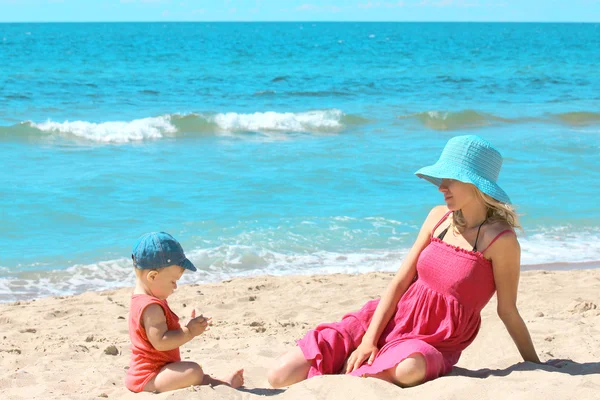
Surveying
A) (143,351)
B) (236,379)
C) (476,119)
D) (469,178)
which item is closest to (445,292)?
(469,178)

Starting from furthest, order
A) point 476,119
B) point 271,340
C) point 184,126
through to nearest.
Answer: point 476,119 → point 184,126 → point 271,340

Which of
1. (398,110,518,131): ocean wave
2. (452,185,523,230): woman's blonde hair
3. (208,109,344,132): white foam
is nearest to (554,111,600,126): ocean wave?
(398,110,518,131): ocean wave

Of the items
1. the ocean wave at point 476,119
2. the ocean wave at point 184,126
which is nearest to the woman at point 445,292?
the ocean wave at point 184,126

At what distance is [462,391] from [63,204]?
6.95 m

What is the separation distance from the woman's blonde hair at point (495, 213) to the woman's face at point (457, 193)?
3 centimetres

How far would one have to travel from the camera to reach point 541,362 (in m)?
3.83

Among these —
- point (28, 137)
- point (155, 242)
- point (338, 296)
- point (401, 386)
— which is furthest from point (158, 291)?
point (28, 137)

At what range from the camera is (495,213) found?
3559 millimetres

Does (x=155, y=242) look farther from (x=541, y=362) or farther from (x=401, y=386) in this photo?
(x=541, y=362)

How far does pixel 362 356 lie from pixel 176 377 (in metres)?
0.87

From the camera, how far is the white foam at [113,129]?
1445 cm

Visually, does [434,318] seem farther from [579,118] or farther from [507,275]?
[579,118]

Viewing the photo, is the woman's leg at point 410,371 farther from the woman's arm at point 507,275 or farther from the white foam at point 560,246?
the white foam at point 560,246

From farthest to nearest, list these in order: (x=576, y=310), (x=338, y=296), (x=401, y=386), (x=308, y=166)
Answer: (x=308, y=166)
(x=338, y=296)
(x=576, y=310)
(x=401, y=386)
